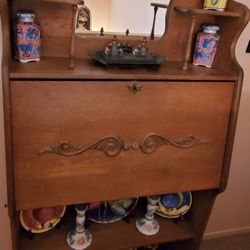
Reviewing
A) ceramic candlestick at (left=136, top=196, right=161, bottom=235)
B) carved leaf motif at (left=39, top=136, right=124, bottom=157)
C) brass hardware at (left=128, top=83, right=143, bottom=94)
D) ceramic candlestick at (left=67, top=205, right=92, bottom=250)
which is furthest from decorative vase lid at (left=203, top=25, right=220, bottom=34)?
ceramic candlestick at (left=67, top=205, right=92, bottom=250)

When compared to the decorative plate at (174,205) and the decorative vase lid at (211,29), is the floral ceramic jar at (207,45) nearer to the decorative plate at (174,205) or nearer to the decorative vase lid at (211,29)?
the decorative vase lid at (211,29)

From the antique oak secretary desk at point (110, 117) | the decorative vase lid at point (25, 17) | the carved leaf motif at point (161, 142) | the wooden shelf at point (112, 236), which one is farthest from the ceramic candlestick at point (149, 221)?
the decorative vase lid at point (25, 17)

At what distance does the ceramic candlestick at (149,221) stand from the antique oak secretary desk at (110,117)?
17cm

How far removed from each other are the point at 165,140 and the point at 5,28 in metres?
0.65

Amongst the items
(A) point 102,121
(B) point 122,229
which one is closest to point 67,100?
(A) point 102,121

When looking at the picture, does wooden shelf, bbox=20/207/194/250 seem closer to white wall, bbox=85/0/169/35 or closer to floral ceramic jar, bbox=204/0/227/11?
white wall, bbox=85/0/169/35

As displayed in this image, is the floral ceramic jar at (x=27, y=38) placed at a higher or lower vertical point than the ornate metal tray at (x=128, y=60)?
higher

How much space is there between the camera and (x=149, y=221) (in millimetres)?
1406

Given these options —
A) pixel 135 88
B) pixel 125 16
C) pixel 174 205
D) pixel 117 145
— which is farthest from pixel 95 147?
pixel 174 205

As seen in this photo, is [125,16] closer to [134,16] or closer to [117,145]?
[134,16]

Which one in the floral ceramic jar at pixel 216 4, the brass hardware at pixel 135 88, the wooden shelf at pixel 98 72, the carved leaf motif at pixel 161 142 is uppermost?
the floral ceramic jar at pixel 216 4

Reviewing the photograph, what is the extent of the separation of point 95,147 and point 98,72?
254 mm

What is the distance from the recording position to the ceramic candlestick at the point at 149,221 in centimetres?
138

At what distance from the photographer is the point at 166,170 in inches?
45.5
